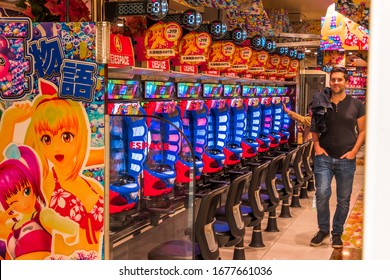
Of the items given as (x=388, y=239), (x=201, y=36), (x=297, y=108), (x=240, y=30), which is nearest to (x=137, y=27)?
(x=201, y=36)

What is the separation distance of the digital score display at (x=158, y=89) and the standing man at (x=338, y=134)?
209 cm

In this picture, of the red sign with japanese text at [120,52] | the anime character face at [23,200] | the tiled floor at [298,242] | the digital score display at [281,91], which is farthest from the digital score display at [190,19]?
the digital score display at [281,91]

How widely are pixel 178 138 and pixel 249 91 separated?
708 centimetres

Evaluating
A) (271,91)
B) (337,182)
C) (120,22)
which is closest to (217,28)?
(120,22)

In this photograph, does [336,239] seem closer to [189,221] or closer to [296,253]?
[296,253]

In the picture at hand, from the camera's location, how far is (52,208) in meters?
2.88

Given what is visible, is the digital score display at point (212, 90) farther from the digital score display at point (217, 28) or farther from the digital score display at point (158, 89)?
the digital score display at point (217, 28)

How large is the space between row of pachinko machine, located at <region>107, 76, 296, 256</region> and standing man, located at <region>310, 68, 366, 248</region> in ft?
4.48

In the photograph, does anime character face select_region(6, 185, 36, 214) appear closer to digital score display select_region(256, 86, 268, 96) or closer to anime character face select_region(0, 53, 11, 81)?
anime character face select_region(0, 53, 11, 81)

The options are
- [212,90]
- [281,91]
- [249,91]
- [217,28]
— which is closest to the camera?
[217,28]

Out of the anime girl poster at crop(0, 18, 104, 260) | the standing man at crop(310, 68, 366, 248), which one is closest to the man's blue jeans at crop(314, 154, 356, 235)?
the standing man at crop(310, 68, 366, 248)

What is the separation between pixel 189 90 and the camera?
770 cm

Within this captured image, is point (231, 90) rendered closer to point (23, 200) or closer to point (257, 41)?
point (257, 41)
